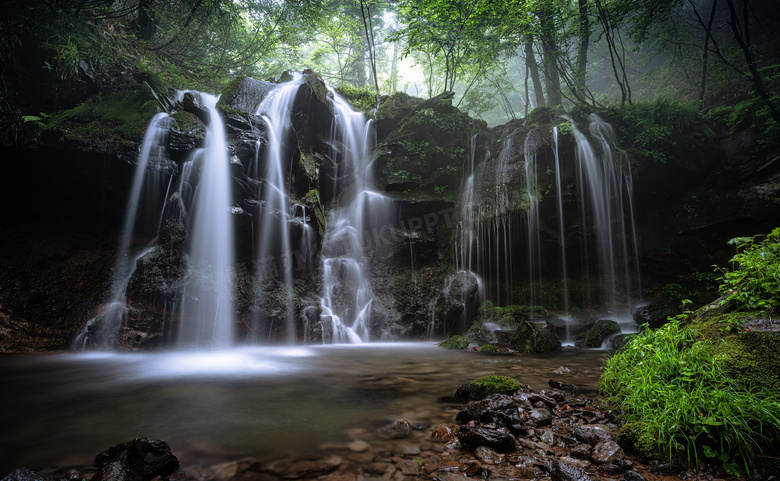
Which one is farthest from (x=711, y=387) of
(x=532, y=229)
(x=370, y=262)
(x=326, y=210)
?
(x=326, y=210)

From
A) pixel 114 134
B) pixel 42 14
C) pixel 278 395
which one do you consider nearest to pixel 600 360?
pixel 278 395

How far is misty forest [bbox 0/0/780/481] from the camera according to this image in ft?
7.97

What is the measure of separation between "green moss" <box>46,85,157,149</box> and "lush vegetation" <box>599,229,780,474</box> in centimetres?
1046

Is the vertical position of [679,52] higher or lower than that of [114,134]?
higher

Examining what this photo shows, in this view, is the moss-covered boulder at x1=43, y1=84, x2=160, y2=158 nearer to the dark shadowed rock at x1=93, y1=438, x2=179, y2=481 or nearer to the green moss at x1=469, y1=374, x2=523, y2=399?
the dark shadowed rock at x1=93, y1=438, x2=179, y2=481

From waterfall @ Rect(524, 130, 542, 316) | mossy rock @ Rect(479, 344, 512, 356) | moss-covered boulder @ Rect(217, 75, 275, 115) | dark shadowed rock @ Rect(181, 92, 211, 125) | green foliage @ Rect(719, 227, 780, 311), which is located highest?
moss-covered boulder @ Rect(217, 75, 275, 115)

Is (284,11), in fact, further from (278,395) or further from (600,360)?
(600,360)

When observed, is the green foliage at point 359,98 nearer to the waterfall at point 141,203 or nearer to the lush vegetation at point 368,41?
the lush vegetation at point 368,41

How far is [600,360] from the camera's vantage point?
20.2ft

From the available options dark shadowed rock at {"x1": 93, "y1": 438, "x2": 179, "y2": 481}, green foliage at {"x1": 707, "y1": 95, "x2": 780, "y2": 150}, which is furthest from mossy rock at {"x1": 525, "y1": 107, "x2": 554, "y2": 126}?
dark shadowed rock at {"x1": 93, "y1": 438, "x2": 179, "y2": 481}

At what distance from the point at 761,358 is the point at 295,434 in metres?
3.68

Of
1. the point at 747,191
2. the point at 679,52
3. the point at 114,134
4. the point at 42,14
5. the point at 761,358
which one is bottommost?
the point at 761,358

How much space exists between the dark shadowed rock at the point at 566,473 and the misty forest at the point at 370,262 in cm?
3

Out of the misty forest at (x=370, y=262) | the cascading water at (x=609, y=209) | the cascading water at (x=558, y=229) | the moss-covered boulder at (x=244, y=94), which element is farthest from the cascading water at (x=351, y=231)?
the cascading water at (x=609, y=209)
